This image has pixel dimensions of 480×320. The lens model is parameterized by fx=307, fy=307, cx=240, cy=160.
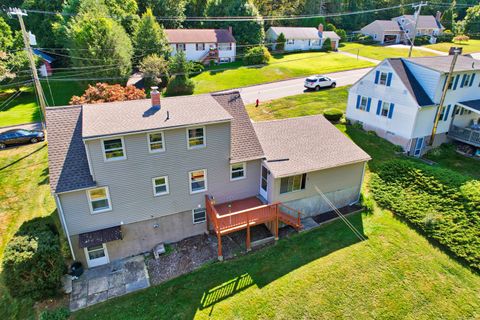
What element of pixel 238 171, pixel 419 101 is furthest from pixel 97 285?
pixel 419 101

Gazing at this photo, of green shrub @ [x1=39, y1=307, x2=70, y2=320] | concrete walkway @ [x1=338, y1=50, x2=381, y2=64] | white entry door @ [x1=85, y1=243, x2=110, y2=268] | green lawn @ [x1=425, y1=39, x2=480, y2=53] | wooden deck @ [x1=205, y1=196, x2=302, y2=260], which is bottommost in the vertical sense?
green shrub @ [x1=39, y1=307, x2=70, y2=320]

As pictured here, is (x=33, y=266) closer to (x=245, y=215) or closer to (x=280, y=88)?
(x=245, y=215)

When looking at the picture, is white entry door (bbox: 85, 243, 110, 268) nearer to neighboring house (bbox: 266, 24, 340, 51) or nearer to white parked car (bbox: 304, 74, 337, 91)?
white parked car (bbox: 304, 74, 337, 91)

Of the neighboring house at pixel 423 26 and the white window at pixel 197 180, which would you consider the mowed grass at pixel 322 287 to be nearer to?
the white window at pixel 197 180

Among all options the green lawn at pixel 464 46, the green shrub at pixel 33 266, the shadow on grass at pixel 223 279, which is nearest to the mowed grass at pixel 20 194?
the green shrub at pixel 33 266

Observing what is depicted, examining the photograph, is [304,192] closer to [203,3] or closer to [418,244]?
[418,244]

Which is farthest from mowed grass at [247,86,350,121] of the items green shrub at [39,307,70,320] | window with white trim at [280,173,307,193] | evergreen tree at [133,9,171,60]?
green shrub at [39,307,70,320]

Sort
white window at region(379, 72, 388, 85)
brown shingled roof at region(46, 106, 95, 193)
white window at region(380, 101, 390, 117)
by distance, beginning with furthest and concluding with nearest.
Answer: white window at region(380, 101, 390, 117)
white window at region(379, 72, 388, 85)
brown shingled roof at region(46, 106, 95, 193)
